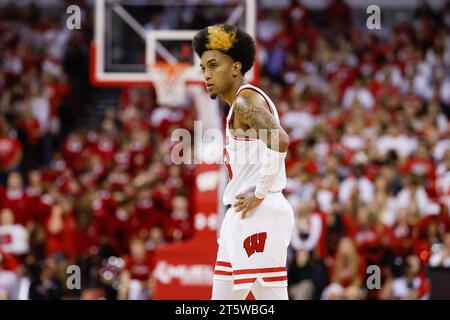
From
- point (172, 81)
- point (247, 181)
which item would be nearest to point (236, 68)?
point (247, 181)

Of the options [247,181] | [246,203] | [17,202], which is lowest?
[17,202]

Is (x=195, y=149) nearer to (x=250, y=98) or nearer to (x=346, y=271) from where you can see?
(x=346, y=271)

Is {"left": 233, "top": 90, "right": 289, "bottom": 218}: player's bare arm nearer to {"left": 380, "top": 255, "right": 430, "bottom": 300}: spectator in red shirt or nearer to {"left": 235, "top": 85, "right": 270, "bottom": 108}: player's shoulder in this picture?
{"left": 235, "top": 85, "right": 270, "bottom": 108}: player's shoulder

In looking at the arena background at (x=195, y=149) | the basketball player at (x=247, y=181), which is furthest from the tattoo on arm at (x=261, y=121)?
the arena background at (x=195, y=149)

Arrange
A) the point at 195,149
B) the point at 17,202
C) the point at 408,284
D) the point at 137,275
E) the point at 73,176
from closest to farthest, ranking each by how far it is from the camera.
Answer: the point at 408,284 < the point at 137,275 < the point at 195,149 < the point at 17,202 < the point at 73,176

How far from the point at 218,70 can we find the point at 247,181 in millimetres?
A: 689

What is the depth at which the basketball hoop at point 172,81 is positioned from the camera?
12.5 m

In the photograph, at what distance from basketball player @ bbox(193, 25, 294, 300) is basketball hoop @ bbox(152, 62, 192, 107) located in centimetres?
637

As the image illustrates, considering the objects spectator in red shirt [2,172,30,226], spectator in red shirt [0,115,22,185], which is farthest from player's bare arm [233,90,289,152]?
spectator in red shirt [0,115,22,185]

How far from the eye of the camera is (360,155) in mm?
14609

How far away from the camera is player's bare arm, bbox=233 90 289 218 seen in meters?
5.69

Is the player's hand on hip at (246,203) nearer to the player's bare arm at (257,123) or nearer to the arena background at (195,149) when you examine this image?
the player's bare arm at (257,123)

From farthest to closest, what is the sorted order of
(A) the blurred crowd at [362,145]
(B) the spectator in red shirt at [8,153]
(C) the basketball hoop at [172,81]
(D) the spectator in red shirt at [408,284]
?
(B) the spectator in red shirt at [8,153], (C) the basketball hoop at [172,81], (A) the blurred crowd at [362,145], (D) the spectator in red shirt at [408,284]

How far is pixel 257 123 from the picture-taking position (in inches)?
224
